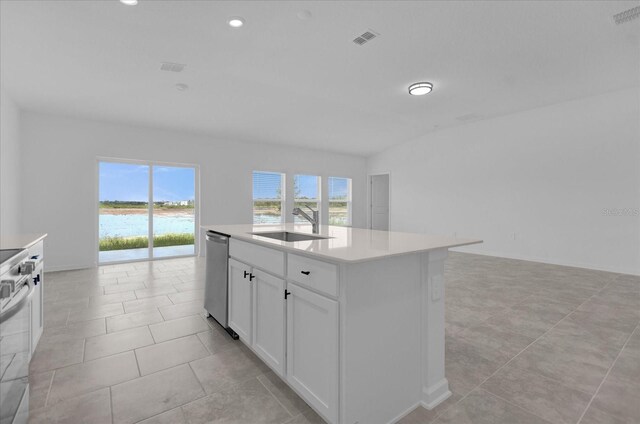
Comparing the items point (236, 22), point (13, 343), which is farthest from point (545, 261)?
point (13, 343)

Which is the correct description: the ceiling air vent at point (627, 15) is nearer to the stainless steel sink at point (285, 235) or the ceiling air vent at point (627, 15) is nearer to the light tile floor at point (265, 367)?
the light tile floor at point (265, 367)

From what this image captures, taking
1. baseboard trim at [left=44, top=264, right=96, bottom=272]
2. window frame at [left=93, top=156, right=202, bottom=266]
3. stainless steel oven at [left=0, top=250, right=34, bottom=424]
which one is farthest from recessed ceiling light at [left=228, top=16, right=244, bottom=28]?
→ baseboard trim at [left=44, top=264, right=96, bottom=272]

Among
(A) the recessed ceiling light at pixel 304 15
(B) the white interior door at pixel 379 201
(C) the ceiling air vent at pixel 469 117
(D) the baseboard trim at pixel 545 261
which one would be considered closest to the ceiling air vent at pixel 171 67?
(A) the recessed ceiling light at pixel 304 15

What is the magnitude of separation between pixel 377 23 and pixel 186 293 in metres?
3.65

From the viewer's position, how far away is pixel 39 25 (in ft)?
9.20

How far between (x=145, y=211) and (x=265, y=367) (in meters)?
4.87

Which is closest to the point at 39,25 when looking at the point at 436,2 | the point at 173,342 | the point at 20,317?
the point at 20,317

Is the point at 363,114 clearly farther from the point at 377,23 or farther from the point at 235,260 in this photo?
the point at 235,260

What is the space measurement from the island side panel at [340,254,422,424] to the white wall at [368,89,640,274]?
5246mm

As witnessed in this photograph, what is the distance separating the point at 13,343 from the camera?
1291 millimetres

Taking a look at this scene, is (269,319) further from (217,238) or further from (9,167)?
(9,167)

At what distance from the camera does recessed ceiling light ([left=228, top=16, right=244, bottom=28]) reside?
9.27ft

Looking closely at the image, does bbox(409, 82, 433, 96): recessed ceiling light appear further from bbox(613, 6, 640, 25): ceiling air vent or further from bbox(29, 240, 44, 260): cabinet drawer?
bbox(29, 240, 44, 260): cabinet drawer

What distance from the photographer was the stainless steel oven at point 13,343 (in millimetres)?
1169
